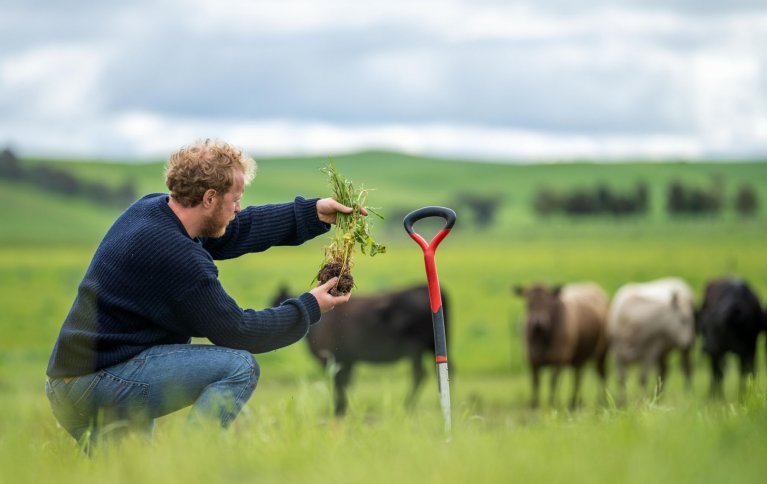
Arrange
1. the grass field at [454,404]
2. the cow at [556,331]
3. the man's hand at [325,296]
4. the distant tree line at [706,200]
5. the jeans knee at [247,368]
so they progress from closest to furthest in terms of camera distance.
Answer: the grass field at [454,404], the jeans knee at [247,368], the man's hand at [325,296], the cow at [556,331], the distant tree line at [706,200]

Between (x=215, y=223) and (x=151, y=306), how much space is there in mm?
558

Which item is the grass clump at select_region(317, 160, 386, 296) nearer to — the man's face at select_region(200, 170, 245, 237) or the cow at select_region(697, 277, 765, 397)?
the man's face at select_region(200, 170, 245, 237)

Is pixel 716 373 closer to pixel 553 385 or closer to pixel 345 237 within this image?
pixel 553 385

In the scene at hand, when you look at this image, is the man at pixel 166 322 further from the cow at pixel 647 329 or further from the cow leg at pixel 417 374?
the cow at pixel 647 329

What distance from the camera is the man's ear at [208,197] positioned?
4.79m

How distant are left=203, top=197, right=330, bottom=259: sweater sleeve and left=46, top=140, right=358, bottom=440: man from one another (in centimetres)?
66

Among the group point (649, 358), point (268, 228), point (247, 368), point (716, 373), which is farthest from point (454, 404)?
point (716, 373)

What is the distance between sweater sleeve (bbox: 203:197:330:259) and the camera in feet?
18.3

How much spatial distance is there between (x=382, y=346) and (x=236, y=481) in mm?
12248

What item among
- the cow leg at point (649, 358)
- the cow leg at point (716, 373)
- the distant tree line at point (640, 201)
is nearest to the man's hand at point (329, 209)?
the cow leg at point (649, 358)

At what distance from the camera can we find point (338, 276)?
203 inches

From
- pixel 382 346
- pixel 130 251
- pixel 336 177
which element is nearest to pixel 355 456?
pixel 130 251

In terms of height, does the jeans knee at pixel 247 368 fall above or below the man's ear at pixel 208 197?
below

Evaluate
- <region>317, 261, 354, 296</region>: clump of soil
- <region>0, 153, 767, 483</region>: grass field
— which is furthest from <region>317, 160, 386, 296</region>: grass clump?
<region>0, 153, 767, 483</region>: grass field
